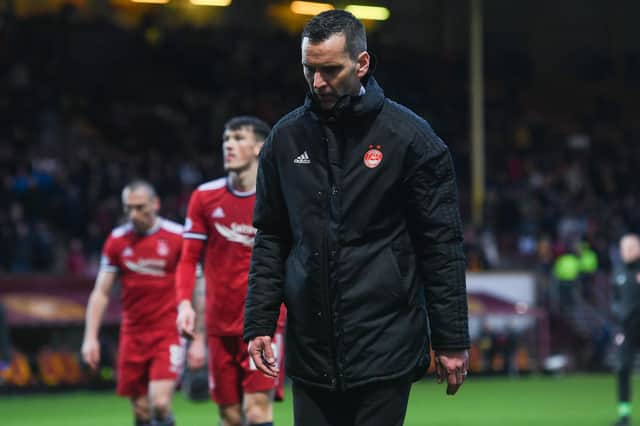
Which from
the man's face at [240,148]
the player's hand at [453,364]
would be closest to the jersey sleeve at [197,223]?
the man's face at [240,148]

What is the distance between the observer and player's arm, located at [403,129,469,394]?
16.2 feet

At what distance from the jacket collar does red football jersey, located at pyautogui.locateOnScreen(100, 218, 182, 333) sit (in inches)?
234

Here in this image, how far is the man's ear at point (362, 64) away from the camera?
502 cm

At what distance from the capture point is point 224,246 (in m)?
8.88

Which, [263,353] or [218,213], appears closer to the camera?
[263,353]

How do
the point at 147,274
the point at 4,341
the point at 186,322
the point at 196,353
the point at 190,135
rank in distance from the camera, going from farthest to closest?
the point at 190,135, the point at 4,341, the point at 147,274, the point at 196,353, the point at 186,322

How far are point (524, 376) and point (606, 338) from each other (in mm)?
2212

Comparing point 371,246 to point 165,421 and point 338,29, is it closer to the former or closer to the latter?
point 338,29

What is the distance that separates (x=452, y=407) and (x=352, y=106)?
12935 mm

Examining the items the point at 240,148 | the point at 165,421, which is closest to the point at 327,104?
the point at 240,148

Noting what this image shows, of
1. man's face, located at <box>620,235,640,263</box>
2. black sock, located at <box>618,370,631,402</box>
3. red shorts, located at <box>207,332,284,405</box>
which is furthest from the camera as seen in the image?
man's face, located at <box>620,235,640,263</box>

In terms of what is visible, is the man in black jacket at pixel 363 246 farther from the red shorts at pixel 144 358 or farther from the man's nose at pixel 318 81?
the red shorts at pixel 144 358

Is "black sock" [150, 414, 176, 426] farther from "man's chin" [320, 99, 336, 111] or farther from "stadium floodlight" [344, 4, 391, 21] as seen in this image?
"stadium floodlight" [344, 4, 391, 21]

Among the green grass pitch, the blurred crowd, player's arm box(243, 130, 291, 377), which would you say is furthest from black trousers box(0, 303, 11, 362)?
player's arm box(243, 130, 291, 377)
